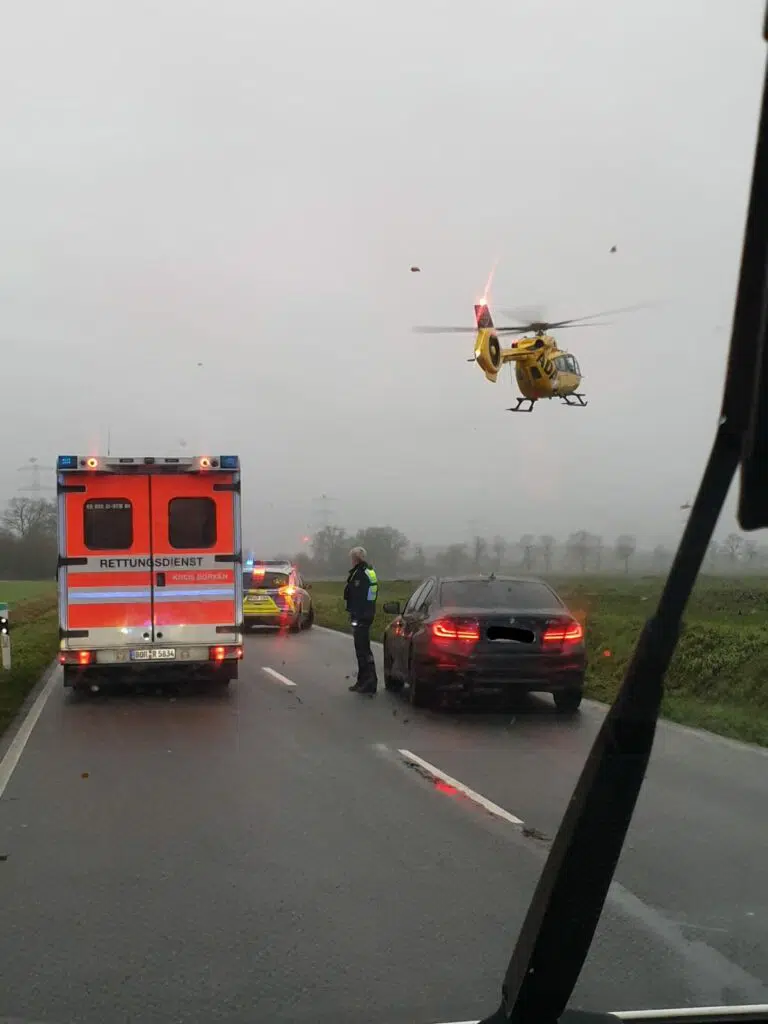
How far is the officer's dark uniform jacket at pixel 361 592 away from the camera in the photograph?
1437 cm

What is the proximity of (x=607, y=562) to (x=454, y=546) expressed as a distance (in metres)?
7.76

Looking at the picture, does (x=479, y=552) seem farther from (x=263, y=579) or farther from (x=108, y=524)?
(x=263, y=579)

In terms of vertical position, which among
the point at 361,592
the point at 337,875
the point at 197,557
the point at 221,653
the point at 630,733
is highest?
the point at 197,557

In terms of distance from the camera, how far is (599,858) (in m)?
2.64

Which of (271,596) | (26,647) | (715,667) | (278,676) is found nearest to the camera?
(715,667)

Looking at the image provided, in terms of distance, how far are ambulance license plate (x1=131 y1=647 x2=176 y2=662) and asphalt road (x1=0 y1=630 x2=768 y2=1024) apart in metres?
2.61

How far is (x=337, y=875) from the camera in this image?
599cm

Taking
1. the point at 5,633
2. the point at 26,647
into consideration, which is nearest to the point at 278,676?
the point at 5,633

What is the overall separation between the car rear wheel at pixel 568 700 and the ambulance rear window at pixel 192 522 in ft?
16.4

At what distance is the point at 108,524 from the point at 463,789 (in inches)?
293

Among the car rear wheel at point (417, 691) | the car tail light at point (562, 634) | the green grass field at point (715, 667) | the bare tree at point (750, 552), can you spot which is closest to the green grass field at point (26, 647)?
the car rear wheel at point (417, 691)

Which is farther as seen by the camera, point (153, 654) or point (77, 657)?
point (153, 654)

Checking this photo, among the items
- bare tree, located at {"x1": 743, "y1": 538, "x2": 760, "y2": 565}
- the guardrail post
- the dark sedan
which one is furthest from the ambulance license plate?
bare tree, located at {"x1": 743, "y1": 538, "x2": 760, "y2": 565}

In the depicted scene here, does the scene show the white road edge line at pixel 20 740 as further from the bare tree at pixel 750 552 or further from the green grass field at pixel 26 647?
the bare tree at pixel 750 552
